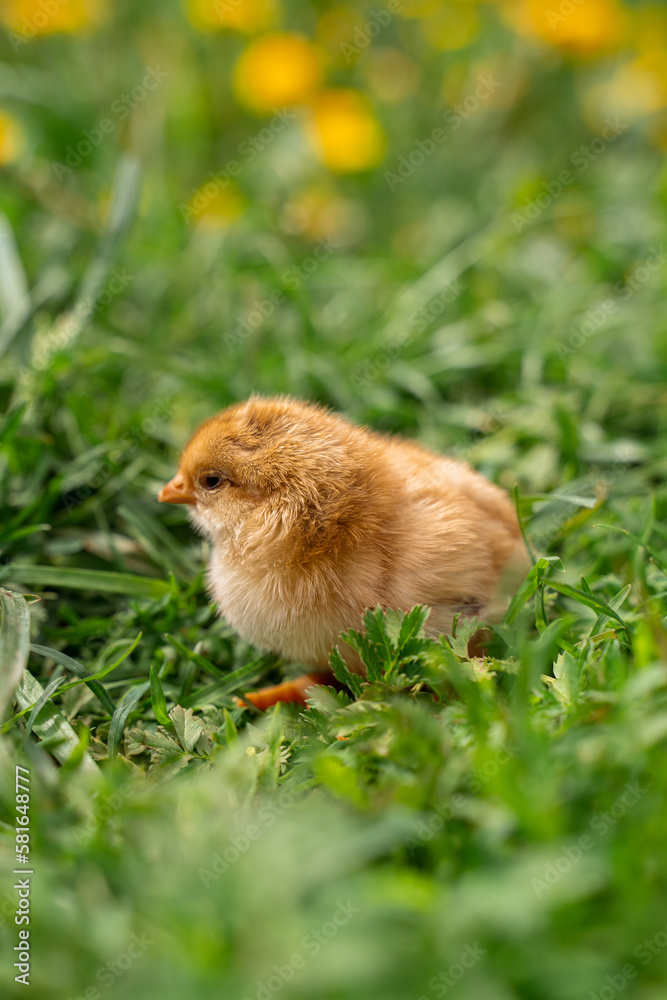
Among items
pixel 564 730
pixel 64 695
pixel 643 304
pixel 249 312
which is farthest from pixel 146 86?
pixel 564 730

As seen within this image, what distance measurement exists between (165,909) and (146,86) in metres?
5.12

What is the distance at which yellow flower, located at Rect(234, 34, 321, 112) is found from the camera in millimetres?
4684

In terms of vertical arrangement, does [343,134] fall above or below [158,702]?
above

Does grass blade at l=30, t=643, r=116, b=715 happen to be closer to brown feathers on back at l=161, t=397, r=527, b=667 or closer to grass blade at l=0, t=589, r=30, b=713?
grass blade at l=0, t=589, r=30, b=713

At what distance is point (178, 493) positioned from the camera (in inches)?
87.0

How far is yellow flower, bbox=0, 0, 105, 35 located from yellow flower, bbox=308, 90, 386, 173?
1.61 m

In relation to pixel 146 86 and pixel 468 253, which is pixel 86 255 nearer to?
pixel 146 86

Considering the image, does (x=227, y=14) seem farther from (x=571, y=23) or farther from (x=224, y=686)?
(x=224, y=686)

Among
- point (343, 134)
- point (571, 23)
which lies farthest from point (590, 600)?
point (571, 23)

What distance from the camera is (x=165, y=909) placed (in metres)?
1.21

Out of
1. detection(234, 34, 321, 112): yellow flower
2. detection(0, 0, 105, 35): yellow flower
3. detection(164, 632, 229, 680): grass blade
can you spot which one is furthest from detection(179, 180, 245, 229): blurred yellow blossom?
detection(164, 632, 229, 680): grass blade

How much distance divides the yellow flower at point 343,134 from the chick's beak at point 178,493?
3178 millimetres

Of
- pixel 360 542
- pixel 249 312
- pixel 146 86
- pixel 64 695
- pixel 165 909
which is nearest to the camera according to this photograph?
pixel 165 909

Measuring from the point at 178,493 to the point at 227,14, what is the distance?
160 inches
